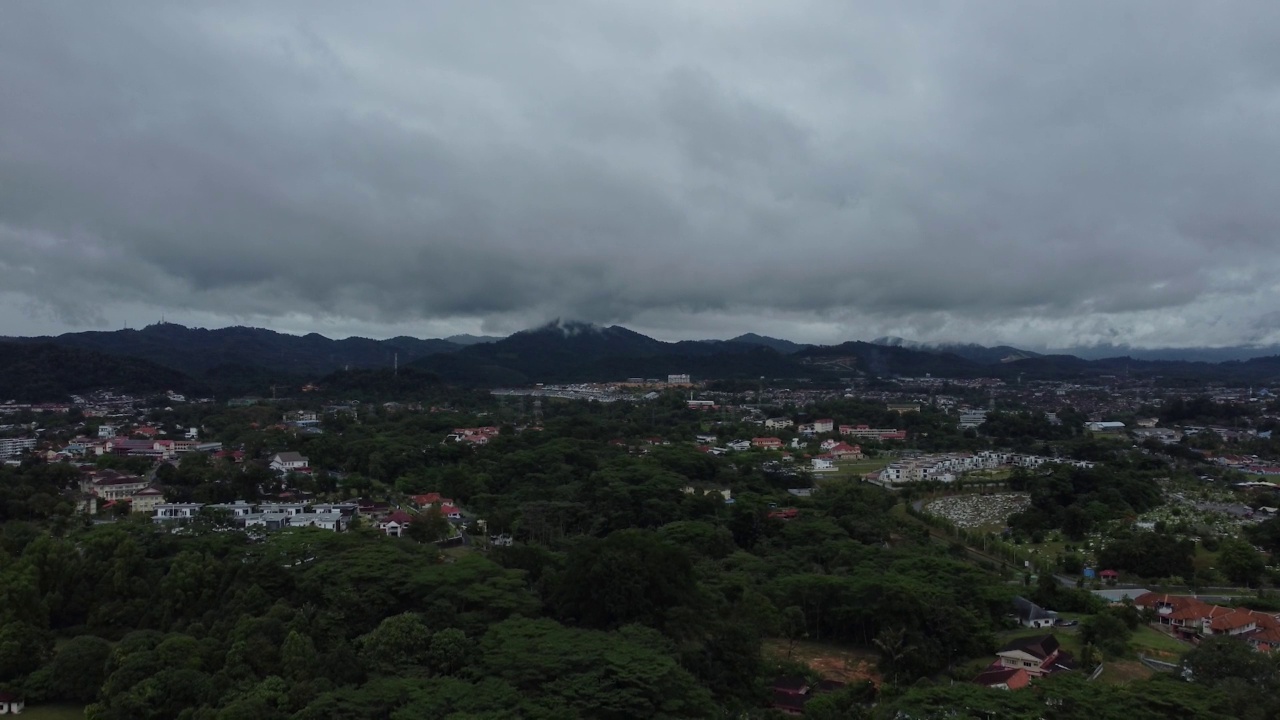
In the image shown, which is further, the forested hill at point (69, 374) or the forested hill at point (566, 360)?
the forested hill at point (566, 360)

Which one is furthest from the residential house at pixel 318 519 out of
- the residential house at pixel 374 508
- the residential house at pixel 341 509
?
the residential house at pixel 374 508

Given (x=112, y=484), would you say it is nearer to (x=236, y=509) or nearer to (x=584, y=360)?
(x=236, y=509)

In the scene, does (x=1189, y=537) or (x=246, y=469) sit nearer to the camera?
(x=1189, y=537)

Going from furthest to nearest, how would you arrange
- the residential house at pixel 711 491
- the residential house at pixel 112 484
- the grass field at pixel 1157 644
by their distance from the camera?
1. the residential house at pixel 711 491
2. the residential house at pixel 112 484
3. the grass field at pixel 1157 644

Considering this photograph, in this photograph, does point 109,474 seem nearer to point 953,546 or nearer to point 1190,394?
point 953,546

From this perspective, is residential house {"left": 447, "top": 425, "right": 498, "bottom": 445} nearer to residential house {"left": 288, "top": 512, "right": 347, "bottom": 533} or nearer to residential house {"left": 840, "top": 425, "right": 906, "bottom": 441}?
residential house {"left": 288, "top": 512, "right": 347, "bottom": 533}

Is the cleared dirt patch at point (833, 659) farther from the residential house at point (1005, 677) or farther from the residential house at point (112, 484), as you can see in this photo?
the residential house at point (112, 484)

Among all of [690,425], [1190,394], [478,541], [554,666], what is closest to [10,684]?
[554,666]
